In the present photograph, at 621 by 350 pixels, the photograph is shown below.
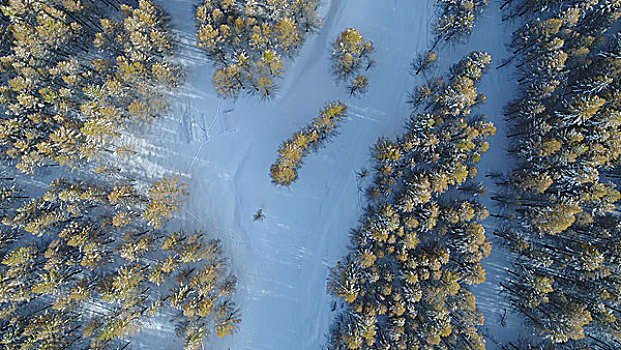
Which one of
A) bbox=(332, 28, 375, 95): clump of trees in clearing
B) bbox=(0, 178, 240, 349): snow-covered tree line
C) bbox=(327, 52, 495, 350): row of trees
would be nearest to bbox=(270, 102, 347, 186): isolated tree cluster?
bbox=(332, 28, 375, 95): clump of trees in clearing

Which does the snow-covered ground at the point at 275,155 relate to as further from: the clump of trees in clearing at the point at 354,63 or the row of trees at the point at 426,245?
the row of trees at the point at 426,245

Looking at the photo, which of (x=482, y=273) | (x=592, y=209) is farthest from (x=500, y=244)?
(x=592, y=209)

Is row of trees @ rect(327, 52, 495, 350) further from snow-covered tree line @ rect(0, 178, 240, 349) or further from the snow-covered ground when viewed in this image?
snow-covered tree line @ rect(0, 178, 240, 349)

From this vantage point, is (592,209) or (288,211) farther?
(288,211)

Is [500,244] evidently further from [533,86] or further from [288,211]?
[288,211]

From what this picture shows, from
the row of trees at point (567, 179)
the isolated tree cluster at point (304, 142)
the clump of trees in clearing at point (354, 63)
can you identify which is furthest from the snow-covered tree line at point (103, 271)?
the row of trees at point (567, 179)

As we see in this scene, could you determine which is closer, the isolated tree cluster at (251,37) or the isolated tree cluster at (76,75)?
the isolated tree cluster at (76,75)
